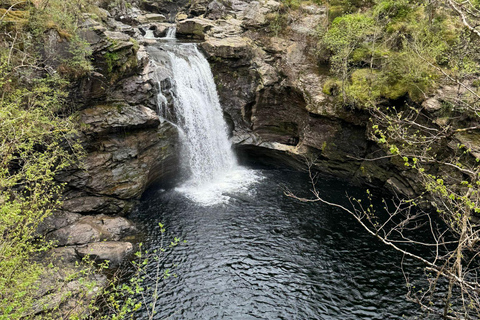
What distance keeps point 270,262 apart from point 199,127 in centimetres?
1227

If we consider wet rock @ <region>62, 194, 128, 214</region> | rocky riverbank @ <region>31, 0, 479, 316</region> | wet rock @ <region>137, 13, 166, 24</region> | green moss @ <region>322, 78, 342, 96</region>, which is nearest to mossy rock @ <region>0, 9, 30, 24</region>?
rocky riverbank @ <region>31, 0, 479, 316</region>

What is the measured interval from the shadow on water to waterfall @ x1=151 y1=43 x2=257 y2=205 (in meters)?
2.20

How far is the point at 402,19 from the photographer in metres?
20.4

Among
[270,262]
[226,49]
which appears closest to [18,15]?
[226,49]

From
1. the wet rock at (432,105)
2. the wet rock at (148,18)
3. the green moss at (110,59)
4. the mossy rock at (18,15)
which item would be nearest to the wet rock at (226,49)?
the green moss at (110,59)

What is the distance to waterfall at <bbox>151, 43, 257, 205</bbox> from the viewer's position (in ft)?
69.0

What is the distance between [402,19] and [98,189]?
24.3 metres

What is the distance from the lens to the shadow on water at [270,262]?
39.0 feet

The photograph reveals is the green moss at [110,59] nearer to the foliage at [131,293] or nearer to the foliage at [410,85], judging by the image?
the foliage at [131,293]

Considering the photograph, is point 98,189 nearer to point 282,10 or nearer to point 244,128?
point 244,128

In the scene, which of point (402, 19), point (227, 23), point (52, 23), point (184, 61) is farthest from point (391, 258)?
point (227, 23)

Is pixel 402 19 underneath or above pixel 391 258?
above

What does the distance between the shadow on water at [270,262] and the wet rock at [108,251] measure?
141 centimetres

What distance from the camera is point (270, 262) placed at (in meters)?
14.3
